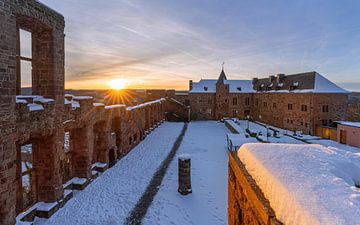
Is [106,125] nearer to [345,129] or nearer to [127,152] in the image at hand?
[127,152]

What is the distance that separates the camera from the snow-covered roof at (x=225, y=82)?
149 ft

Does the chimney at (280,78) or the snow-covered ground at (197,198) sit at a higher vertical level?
the chimney at (280,78)

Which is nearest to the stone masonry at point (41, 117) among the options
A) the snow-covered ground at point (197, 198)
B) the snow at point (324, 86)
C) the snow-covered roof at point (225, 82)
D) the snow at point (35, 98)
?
the snow at point (35, 98)

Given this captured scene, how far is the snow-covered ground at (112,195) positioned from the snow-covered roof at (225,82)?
97.5ft

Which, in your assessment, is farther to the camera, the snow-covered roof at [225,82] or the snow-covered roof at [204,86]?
the snow-covered roof at [225,82]

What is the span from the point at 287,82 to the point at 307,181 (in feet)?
123

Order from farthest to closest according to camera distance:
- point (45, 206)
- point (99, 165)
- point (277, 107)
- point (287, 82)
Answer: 1. point (277, 107)
2. point (287, 82)
3. point (99, 165)
4. point (45, 206)

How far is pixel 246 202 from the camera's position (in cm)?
473

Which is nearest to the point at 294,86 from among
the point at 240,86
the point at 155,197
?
the point at 240,86

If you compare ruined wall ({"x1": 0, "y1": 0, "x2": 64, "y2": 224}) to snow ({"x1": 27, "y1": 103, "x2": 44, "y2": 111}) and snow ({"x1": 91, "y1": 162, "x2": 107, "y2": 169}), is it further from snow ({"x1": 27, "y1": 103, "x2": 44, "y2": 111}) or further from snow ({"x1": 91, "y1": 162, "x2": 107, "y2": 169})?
snow ({"x1": 91, "y1": 162, "x2": 107, "y2": 169})

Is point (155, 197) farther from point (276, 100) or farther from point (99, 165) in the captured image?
point (276, 100)

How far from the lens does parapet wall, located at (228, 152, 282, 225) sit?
11.6ft

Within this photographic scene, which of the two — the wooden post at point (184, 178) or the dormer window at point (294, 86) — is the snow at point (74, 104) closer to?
the wooden post at point (184, 178)

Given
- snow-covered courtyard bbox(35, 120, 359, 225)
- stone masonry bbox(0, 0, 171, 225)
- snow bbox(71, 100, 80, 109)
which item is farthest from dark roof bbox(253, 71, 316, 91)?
snow bbox(71, 100, 80, 109)
